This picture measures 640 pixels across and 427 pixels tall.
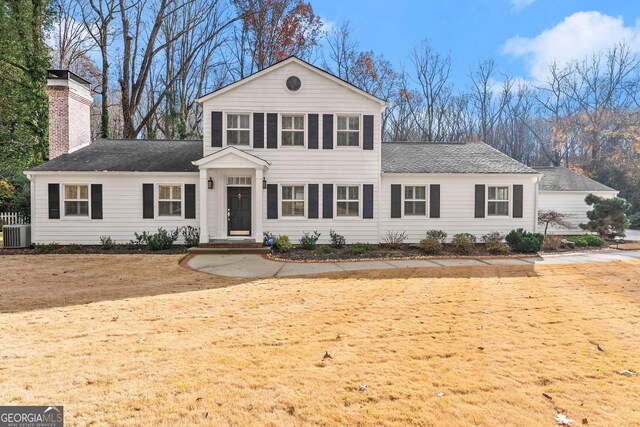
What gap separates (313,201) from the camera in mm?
15078

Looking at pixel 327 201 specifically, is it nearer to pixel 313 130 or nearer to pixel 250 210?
pixel 313 130

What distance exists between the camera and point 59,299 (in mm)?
7176

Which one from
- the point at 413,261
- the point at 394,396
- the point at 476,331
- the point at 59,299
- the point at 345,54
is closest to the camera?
the point at 394,396

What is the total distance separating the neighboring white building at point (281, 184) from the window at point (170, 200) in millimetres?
42

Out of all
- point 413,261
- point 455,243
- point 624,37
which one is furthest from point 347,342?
point 624,37

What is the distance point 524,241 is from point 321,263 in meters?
8.30

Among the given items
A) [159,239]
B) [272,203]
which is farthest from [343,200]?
[159,239]

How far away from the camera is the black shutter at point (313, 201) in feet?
49.5

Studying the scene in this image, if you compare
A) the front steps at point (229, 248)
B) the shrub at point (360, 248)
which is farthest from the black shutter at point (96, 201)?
the shrub at point (360, 248)

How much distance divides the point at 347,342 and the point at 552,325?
3349 mm

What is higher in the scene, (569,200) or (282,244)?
(569,200)

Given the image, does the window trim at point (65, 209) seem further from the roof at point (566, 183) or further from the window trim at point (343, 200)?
the roof at point (566, 183)

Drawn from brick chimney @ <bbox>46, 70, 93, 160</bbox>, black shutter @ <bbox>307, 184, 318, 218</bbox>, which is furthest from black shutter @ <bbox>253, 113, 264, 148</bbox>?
brick chimney @ <bbox>46, 70, 93, 160</bbox>

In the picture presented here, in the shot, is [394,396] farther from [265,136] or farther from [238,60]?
[238,60]
